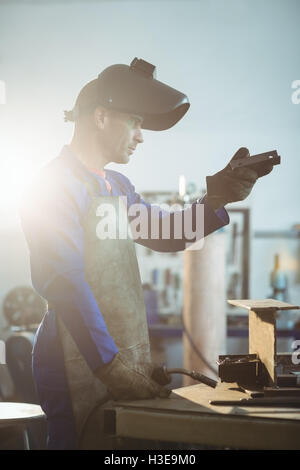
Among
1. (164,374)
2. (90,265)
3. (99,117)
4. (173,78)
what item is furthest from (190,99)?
(164,374)

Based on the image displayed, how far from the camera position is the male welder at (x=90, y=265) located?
Result: 142cm

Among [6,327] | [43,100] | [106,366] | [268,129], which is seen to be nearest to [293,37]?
[268,129]

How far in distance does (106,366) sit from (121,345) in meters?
0.15

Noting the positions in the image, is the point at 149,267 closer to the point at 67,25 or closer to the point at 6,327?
the point at 6,327

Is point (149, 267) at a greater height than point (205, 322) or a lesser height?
greater

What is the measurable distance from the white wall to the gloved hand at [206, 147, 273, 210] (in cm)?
341

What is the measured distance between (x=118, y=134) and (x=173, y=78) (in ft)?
12.2

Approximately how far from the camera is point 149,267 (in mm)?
5020

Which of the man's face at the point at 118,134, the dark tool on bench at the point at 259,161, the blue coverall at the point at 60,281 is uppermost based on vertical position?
the man's face at the point at 118,134

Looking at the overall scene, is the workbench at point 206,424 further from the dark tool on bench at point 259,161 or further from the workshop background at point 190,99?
the workshop background at point 190,99

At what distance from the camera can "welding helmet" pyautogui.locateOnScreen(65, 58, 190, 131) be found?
5.23ft
